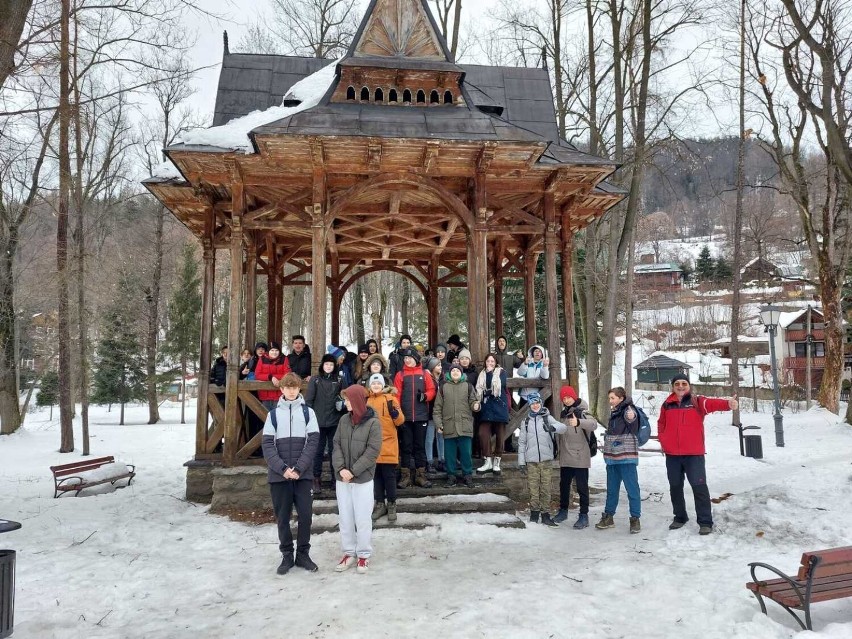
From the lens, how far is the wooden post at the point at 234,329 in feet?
24.8

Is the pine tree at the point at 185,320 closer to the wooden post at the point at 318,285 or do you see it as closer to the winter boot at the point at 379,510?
the wooden post at the point at 318,285

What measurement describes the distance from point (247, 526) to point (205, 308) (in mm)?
3874

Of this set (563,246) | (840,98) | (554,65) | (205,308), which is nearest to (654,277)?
(554,65)

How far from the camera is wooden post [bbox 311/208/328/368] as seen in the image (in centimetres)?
750

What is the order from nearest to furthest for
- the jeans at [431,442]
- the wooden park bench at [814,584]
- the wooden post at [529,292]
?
the wooden park bench at [814,584], the jeans at [431,442], the wooden post at [529,292]

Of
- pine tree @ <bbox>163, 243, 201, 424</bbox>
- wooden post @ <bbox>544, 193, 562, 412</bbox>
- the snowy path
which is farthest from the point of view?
pine tree @ <bbox>163, 243, 201, 424</bbox>

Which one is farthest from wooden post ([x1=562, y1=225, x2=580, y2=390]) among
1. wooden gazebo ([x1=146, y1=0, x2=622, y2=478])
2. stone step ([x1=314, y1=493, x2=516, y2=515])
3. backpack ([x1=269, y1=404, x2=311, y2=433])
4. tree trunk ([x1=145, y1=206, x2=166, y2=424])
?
tree trunk ([x1=145, y1=206, x2=166, y2=424])

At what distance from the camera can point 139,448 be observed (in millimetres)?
15125

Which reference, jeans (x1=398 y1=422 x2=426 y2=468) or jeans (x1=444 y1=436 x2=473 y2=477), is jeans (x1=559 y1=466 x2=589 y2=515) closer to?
jeans (x1=444 y1=436 x2=473 y2=477)

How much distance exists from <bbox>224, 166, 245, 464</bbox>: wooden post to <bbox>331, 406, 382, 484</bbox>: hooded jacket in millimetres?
3053

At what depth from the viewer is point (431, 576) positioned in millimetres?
4781

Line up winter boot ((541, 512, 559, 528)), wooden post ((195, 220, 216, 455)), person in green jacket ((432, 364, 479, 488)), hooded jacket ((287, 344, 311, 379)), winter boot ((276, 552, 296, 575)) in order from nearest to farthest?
winter boot ((276, 552, 296, 575)) < winter boot ((541, 512, 559, 528)) < person in green jacket ((432, 364, 479, 488)) < hooded jacket ((287, 344, 311, 379)) < wooden post ((195, 220, 216, 455))

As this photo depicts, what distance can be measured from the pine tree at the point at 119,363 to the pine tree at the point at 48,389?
409 cm

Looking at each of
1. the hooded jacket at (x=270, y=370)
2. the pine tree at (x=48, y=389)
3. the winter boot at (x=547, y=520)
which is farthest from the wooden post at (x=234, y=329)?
the pine tree at (x=48, y=389)
